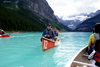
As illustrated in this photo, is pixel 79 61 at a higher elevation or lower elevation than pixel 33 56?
higher

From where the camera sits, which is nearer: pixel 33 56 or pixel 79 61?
pixel 79 61

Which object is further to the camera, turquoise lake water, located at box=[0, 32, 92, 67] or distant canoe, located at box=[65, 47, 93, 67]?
turquoise lake water, located at box=[0, 32, 92, 67]

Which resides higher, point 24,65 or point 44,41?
point 44,41

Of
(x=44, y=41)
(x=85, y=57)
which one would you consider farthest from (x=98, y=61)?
(x=44, y=41)

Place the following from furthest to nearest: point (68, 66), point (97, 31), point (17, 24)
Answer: point (17, 24) → point (97, 31) → point (68, 66)

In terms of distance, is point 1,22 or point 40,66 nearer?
point 40,66

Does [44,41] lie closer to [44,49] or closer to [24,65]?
[44,49]

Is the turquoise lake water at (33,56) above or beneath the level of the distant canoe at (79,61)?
beneath

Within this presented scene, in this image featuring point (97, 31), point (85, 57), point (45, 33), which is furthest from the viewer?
point (45, 33)

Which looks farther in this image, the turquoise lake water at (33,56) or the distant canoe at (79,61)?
the turquoise lake water at (33,56)

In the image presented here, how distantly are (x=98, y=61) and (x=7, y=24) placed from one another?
368 ft

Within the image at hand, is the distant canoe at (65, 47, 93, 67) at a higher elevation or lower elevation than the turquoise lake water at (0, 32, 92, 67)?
higher

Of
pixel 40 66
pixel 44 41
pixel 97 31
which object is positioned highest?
pixel 97 31

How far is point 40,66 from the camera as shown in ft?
30.0
